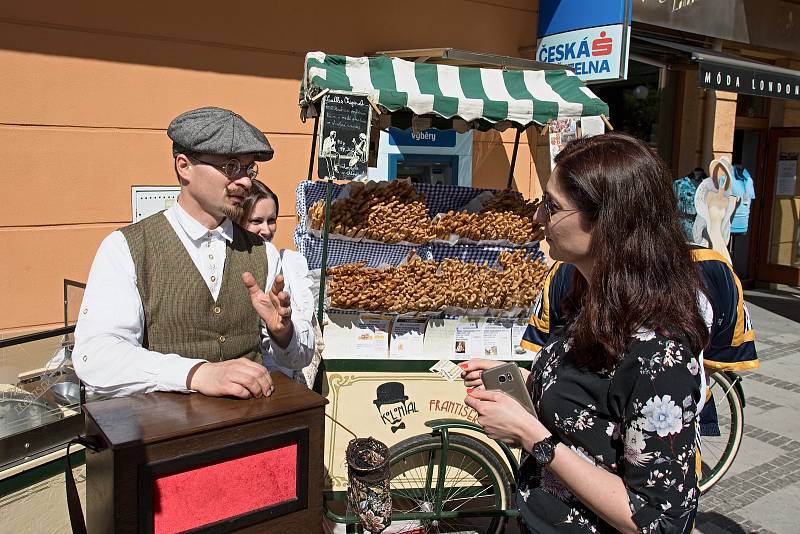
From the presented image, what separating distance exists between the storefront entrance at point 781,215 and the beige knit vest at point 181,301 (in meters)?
10.9

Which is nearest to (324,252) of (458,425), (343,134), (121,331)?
(343,134)

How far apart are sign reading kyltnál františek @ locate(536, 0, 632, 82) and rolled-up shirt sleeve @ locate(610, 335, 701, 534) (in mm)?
5104

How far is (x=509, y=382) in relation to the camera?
1.77 m

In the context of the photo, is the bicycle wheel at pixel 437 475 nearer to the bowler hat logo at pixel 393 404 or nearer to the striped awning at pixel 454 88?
the bowler hat logo at pixel 393 404

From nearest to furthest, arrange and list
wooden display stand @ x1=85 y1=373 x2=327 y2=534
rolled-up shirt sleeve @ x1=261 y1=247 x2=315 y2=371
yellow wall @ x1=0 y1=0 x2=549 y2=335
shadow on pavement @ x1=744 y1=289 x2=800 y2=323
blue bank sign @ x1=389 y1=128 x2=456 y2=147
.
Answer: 1. wooden display stand @ x1=85 y1=373 x2=327 y2=534
2. rolled-up shirt sleeve @ x1=261 y1=247 x2=315 y2=371
3. yellow wall @ x1=0 y1=0 x2=549 y2=335
4. blue bank sign @ x1=389 y1=128 x2=456 y2=147
5. shadow on pavement @ x1=744 y1=289 x2=800 y2=323

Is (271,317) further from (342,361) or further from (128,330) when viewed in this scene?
(342,361)

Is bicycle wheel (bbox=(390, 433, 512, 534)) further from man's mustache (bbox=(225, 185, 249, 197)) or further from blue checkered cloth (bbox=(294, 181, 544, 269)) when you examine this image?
man's mustache (bbox=(225, 185, 249, 197))

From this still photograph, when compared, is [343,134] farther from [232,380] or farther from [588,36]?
[588,36]

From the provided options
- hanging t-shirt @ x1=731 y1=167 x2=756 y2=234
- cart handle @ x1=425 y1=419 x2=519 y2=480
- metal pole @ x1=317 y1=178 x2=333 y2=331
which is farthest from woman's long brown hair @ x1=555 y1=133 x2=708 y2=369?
hanging t-shirt @ x1=731 y1=167 x2=756 y2=234

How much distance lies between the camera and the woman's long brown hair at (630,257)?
148 cm

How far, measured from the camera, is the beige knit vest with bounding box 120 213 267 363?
1876 mm

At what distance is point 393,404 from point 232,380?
1.73 meters

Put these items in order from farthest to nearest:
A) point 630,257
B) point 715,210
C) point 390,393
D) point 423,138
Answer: point 715,210
point 423,138
point 390,393
point 630,257

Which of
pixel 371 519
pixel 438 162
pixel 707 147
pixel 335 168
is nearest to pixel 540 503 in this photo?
pixel 371 519
